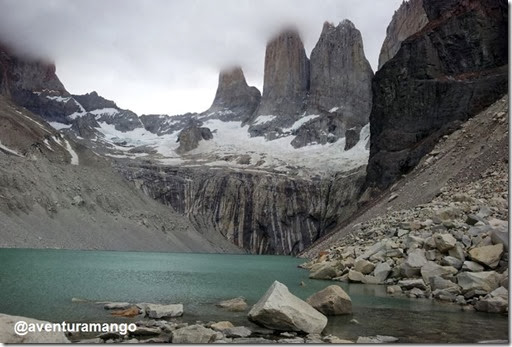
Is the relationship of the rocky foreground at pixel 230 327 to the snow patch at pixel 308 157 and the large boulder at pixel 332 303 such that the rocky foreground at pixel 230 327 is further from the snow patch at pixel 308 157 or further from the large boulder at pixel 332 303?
the snow patch at pixel 308 157

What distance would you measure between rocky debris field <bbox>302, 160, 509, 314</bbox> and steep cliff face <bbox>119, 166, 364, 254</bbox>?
109 meters

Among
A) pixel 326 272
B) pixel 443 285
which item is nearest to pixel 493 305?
pixel 443 285

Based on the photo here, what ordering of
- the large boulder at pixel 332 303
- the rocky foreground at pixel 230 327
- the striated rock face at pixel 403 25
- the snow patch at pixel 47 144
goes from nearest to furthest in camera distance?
1. the rocky foreground at pixel 230 327
2. the large boulder at pixel 332 303
3. the snow patch at pixel 47 144
4. the striated rock face at pixel 403 25

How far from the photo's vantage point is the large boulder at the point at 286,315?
44.8ft

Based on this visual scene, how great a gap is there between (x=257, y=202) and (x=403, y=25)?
3277 inches

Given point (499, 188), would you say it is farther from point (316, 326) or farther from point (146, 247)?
point (146, 247)

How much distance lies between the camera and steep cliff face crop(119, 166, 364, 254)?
477 ft

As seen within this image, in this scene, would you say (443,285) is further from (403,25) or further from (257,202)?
(403,25)

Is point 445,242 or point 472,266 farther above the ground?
point 445,242

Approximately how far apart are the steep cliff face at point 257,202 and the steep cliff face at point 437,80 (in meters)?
56.7

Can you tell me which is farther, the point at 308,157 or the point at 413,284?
the point at 308,157

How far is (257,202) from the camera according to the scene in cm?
15125

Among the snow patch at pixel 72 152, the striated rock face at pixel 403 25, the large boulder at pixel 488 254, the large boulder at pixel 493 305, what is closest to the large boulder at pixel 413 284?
the large boulder at pixel 488 254

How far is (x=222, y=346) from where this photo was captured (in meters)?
10.5
